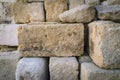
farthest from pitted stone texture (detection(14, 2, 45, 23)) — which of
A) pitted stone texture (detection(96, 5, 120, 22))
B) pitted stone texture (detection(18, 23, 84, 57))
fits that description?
pitted stone texture (detection(96, 5, 120, 22))

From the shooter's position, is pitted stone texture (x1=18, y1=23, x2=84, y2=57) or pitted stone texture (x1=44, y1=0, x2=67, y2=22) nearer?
pitted stone texture (x1=18, y1=23, x2=84, y2=57)

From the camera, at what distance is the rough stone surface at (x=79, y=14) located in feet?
6.40

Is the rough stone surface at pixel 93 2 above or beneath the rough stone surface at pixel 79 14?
above

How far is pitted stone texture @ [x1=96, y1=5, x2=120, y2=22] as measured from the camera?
178cm

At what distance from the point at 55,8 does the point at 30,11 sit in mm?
266

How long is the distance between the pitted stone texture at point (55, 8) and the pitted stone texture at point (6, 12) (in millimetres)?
595

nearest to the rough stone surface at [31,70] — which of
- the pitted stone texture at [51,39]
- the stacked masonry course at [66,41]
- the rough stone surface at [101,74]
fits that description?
the stacked masonry course at [66,41]

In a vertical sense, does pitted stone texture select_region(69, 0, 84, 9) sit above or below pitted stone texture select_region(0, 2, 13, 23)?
above

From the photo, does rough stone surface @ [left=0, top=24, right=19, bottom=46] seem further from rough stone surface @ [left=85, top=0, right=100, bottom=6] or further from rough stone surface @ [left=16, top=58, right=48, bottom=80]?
rough stone surface @ [left=85, top=0, right=100, bottom=6]

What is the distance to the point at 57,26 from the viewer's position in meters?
2.02

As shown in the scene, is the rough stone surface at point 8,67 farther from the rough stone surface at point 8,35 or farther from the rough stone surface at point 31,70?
the rough stone surface at point 31,70

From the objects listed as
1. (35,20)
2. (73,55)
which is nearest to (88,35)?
(73,55)

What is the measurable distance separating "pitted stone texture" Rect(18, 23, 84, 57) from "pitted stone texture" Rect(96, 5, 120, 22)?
0.78ft

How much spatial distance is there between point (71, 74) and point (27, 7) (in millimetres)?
832
